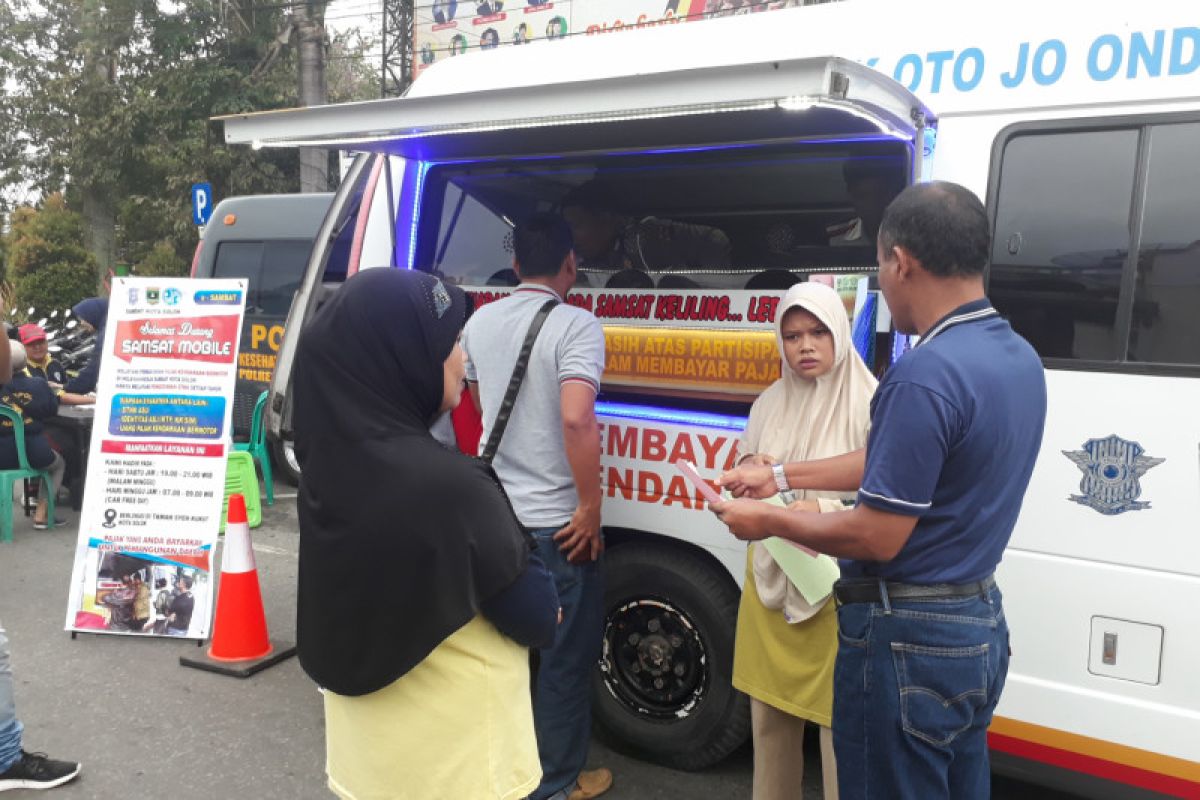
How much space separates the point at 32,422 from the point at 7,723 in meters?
4.28

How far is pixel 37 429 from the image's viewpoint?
691cm

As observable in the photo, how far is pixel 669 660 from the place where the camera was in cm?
339

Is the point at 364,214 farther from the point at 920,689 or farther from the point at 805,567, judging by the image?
the point at 920,689

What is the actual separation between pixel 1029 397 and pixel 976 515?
10.4 inches

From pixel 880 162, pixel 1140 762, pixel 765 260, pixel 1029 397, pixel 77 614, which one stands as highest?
pixel 880 162

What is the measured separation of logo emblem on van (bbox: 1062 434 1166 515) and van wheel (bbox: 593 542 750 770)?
3.92 ft

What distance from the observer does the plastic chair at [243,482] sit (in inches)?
267

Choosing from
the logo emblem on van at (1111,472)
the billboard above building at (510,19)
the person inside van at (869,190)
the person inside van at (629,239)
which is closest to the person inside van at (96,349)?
the person inside van at (629,239)

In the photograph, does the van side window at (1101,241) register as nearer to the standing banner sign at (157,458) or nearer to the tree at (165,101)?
the standing banner sign at (157,458)

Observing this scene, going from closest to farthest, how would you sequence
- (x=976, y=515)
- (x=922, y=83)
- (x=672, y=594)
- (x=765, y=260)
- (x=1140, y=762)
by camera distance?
(x=976, y=515)
(x=1140, y=762)
(x=922, y=83)
(x=672, y=594)
(x=765, y=260)

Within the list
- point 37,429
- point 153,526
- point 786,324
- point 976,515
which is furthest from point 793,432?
point 37,429

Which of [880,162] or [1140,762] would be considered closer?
[1140,762]

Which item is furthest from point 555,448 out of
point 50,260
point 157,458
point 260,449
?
point 50,260

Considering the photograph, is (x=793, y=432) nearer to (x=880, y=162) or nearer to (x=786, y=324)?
(x=786, y=324)
